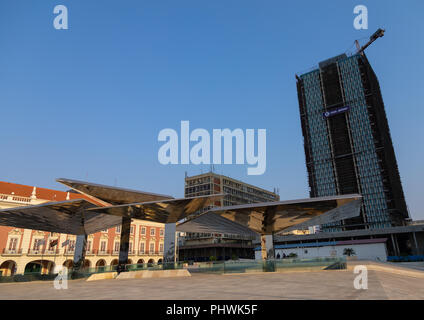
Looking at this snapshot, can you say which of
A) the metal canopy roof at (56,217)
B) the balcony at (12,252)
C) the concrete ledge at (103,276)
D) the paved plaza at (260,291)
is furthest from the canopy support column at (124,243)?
the balcony at (12,252)

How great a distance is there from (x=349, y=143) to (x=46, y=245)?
105027 mm

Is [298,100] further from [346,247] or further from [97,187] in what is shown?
[97,187]

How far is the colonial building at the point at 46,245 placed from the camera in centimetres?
4828

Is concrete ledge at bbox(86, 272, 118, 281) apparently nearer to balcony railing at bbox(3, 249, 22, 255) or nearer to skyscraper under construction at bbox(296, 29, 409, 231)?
balcony railing at bbox(3, 249, 22, 255)

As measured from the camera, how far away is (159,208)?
969 inches

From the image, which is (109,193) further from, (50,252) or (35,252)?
(50,252)

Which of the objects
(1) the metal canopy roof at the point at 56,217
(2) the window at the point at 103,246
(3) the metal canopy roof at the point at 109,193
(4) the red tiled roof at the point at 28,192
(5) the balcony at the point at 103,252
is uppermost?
(4) the red tiled roof at the point at 28,192

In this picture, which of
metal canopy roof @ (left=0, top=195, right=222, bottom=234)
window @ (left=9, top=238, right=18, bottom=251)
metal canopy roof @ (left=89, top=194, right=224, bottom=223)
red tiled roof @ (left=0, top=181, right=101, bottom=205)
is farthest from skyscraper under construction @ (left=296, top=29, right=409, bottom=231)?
window @ (left=9, top=238, right=18, bottom=251)

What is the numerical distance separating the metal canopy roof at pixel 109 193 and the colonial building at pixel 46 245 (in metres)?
16.2

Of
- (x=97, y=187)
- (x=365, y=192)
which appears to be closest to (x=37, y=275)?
(x=97, y=187)

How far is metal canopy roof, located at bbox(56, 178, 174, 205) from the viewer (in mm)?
22875

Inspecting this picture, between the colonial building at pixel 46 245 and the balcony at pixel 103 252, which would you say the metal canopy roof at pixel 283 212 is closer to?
the colonial building at pixel 46 245

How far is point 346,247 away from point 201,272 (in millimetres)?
54654

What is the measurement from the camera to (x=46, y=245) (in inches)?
2082
